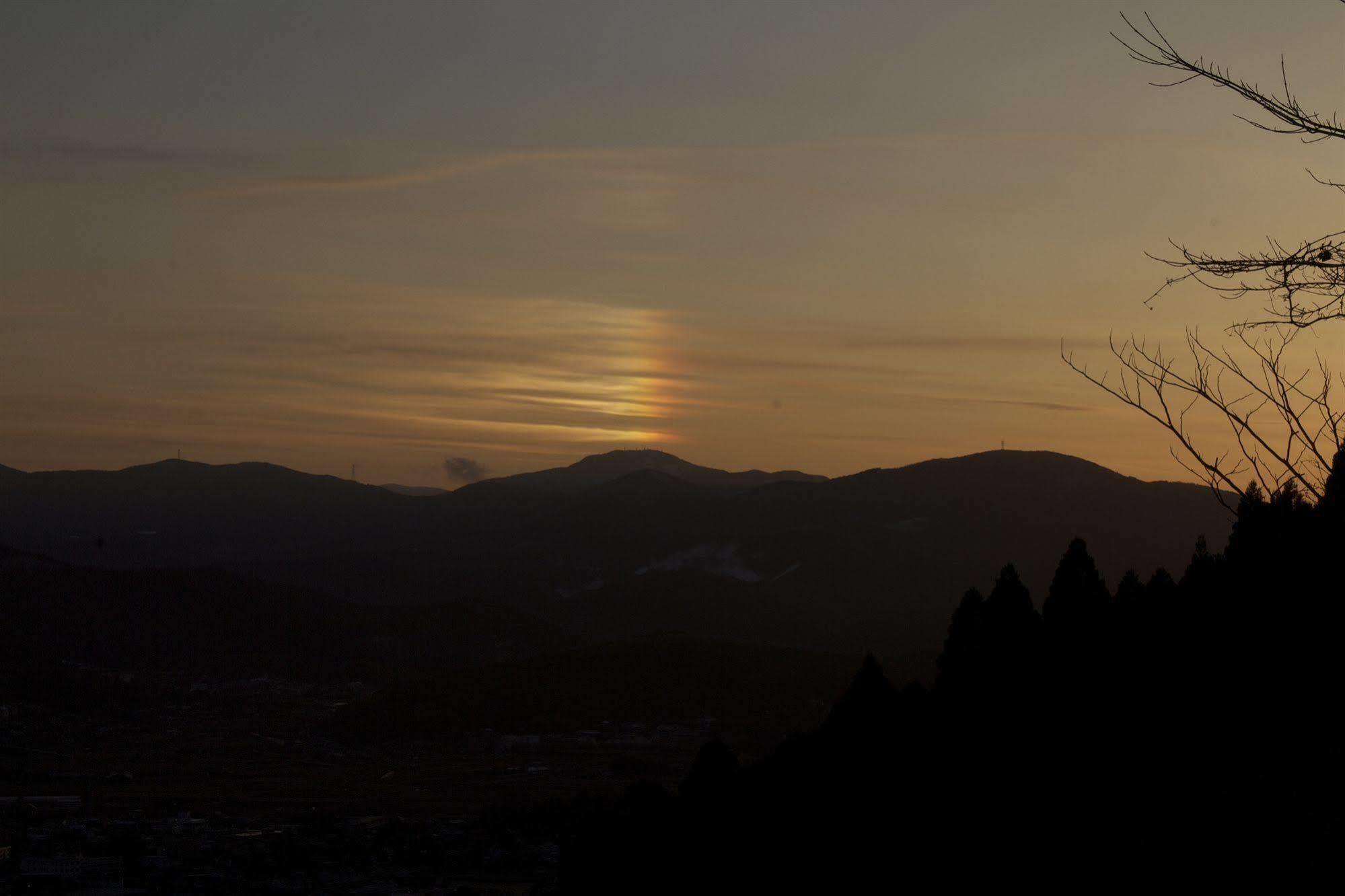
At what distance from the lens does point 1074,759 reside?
20.3m

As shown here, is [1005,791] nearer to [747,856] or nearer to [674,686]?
[747,856]

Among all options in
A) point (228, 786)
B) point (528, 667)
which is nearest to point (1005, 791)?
point (228, 786)

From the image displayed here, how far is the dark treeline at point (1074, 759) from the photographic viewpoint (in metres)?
14.1

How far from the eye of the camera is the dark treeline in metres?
14.1

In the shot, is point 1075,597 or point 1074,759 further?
point 1075,597

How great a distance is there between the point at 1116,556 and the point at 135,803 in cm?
12748

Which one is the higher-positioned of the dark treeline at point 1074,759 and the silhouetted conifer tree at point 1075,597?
the silhouetted conifer tree at point 1075,597

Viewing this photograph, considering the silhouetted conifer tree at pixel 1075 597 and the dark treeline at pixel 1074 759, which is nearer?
the dark treeline at pixel 1074 759

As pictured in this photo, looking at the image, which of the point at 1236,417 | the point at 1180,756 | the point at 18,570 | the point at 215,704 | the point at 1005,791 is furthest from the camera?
the point at 18,570

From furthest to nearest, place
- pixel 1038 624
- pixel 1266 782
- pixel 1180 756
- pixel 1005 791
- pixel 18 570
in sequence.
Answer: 1. pixel 18 570
2. pixel 1038 624
3. pixel 1005 791
4. pixel 1180 756
5. pixel 1266 782

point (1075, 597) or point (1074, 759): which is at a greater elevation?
point (1075, 597)

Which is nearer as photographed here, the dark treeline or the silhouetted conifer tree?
the dark treeline

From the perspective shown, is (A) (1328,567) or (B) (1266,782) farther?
(A) (1328,567)

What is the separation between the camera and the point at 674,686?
128625 millimetres
